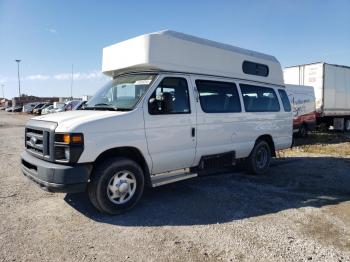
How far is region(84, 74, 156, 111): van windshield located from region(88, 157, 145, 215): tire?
0.92 meters

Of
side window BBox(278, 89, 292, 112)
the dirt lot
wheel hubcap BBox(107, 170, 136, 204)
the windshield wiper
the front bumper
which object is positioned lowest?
the dirt lot

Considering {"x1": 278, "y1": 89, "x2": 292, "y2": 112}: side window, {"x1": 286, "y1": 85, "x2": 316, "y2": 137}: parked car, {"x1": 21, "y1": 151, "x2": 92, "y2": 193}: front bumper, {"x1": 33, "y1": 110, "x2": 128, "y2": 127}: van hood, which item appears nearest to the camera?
{"x1": 21, "y1": 151, "x2": 92, "y2": 193}: front bumper

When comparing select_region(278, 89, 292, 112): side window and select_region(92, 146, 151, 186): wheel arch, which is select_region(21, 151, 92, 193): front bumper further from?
select_region(278, 89, 292, 112): side window

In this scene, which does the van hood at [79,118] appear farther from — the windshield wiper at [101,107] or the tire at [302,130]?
the tire at [302,130]

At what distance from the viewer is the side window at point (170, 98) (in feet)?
18.0

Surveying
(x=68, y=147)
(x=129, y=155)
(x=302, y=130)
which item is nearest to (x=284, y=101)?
(x=129, y=155)

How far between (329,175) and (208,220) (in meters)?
4.66

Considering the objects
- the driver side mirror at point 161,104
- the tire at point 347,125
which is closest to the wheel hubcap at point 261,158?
the driver side mirror at point 161,104

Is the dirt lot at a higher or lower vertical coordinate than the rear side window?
lower

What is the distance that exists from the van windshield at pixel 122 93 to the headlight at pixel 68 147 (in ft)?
3.24

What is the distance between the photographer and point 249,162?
795cm

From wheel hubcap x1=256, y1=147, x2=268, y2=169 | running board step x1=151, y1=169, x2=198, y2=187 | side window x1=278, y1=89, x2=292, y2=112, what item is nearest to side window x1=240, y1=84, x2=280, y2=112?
side window x1=278, y1=89, x2=292, y2=112

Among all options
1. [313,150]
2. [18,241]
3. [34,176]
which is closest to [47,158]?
[34,176]

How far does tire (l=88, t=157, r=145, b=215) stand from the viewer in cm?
498
